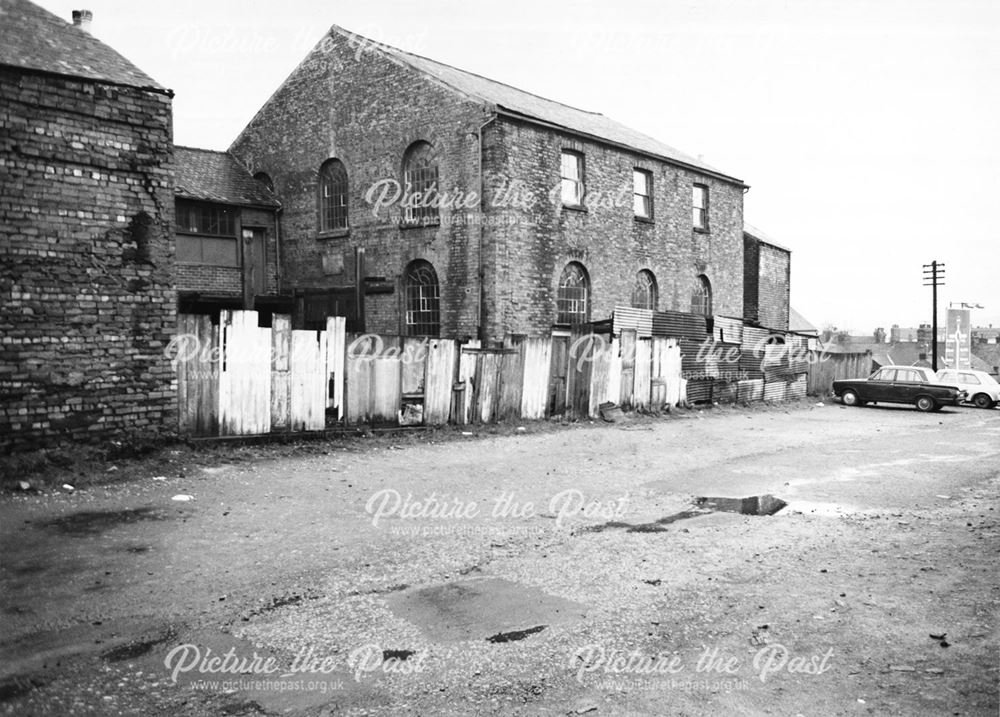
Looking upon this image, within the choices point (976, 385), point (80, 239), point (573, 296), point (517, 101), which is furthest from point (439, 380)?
point (976, 385)

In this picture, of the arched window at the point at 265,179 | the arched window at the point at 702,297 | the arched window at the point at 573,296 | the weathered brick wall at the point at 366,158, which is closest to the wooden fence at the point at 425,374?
the arched window at the point at 573,296

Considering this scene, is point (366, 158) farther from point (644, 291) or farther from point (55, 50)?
point (55, 50)

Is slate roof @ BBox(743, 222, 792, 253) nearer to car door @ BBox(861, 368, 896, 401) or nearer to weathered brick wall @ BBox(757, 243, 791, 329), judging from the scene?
weathered brick wall @ BBox(757, 243, 791, 329)

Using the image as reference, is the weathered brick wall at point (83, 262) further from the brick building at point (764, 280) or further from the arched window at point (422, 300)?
the brick building at point (764, 280)

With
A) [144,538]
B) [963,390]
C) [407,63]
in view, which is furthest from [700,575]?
[963,390]

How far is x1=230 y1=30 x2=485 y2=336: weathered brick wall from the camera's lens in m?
18.8

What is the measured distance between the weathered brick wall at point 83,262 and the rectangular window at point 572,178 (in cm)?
1220

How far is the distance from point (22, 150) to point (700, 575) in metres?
9.01

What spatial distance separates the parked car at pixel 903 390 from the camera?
2355cm

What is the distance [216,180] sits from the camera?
21422 millimetres

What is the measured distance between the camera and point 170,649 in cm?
423

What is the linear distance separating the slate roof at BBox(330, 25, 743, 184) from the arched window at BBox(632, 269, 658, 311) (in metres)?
3.83

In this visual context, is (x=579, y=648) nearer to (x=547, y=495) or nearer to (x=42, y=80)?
(x=547, y=495)

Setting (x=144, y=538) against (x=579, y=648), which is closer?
(x=579, y=648)
